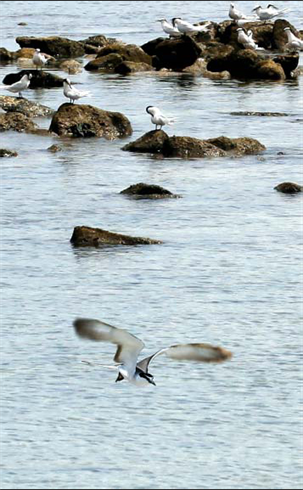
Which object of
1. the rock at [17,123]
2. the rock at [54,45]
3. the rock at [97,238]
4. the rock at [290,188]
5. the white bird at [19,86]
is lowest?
the rock at [54,45]

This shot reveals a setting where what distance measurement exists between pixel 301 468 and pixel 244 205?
44.9 feet

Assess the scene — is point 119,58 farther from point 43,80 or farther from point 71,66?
point 43,80

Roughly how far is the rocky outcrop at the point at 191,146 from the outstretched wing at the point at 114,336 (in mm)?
21458

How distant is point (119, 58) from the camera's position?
54.7 meters

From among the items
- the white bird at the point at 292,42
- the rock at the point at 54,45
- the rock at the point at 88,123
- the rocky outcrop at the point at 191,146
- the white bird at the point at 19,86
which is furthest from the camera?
the white bird at the point at 292,42

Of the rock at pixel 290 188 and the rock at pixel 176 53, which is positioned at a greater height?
the rock at pixel 290 188

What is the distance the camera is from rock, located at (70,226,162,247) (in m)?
25.2

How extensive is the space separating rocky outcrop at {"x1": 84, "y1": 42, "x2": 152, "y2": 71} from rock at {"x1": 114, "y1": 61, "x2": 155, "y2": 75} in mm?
499

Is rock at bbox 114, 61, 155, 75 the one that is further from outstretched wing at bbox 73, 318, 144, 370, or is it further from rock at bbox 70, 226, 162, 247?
outstretched wing at bbox 73, 318, 144, 370

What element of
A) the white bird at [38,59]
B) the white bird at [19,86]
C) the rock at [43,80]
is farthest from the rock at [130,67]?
the white bird at [19,86]

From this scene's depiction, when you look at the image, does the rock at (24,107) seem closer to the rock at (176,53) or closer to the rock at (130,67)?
the rock at (130,67)

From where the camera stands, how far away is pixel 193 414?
1719 cm

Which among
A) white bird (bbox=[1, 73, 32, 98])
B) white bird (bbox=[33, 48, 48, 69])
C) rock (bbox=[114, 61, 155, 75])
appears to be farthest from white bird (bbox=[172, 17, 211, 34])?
white bird (bbox=[1, 73, 32, 98])

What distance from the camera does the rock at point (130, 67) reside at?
174 ft
